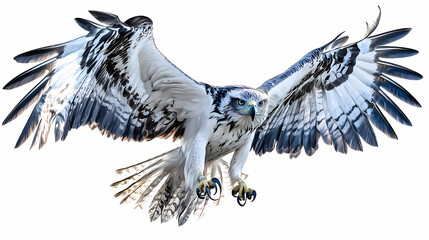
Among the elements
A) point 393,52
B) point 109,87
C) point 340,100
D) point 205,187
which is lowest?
point 205,187

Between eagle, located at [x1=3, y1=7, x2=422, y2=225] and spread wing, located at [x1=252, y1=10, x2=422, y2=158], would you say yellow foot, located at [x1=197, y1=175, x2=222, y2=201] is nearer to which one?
eagle, located at [x1=3, y1=7, x2=422, y2=225]

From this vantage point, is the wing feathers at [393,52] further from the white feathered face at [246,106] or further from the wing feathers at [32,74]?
the wing feathers at [32,74]

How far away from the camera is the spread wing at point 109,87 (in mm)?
7102

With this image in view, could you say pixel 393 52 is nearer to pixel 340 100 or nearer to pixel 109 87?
pixel 340 100

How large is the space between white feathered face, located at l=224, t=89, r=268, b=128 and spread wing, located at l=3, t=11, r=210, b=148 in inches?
12.0

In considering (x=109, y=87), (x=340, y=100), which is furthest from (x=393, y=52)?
(x=109, y=87)

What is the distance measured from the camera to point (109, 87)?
773cm

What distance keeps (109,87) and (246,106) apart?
1.32 metres

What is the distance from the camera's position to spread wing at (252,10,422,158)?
881 centimetres

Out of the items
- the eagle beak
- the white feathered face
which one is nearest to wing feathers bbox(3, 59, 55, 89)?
the white feathered face

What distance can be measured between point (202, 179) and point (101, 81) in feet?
4.41

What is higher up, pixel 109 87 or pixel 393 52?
pixel 393 52

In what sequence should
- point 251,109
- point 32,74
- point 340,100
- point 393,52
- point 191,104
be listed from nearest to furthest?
point 32,74
point 251,109
point 191,104
point 393,52
point 340,100

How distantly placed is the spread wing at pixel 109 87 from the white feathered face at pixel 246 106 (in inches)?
12.0
